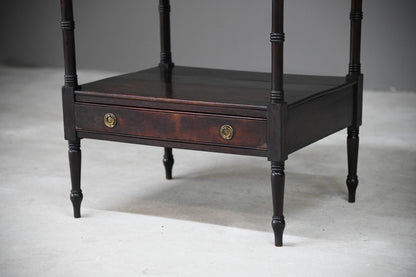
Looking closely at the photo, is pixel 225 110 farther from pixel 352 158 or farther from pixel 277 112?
pixel 352 158

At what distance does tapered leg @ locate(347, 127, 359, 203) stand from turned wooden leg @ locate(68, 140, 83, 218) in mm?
1160

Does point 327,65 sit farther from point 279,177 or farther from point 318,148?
point 279,177

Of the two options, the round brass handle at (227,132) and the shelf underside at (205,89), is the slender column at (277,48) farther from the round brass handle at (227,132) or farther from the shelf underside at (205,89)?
the round brass handle at (227,132)

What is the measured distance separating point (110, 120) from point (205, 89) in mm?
401

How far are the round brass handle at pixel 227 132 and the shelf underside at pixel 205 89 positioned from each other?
8cm

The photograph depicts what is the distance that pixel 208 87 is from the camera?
3.03 metres

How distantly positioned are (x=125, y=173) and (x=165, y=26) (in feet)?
2.51

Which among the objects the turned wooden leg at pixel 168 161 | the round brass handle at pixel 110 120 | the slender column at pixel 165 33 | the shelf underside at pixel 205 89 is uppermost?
the slender column at pixel 165 33

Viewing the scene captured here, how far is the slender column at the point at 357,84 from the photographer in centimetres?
314

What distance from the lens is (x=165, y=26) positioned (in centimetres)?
354

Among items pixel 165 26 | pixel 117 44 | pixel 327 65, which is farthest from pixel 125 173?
pixel 117 44

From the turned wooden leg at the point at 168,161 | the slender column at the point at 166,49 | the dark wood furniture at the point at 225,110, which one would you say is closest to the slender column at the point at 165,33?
the slender column at the point at 166,49

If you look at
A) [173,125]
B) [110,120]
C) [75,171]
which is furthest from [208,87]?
[75,171]

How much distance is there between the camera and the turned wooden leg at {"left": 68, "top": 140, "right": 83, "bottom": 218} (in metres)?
3.03
